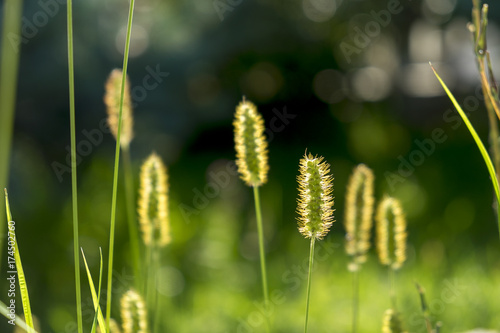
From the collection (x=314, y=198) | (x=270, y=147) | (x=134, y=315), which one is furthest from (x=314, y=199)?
(x=270, y=147)

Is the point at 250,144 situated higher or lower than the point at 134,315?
higher

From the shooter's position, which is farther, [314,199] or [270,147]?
[270,147]

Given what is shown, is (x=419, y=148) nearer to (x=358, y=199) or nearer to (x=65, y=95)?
(x=65, y=95)

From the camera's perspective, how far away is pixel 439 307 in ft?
6.64

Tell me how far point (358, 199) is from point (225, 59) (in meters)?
3.36

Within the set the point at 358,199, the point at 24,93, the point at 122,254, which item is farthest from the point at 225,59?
the point at 358,199

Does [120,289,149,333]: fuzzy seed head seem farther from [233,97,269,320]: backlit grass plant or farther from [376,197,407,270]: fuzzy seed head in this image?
[376,197,407,270]: fuzzy seed head

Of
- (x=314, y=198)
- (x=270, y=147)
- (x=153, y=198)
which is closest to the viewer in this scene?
(x=314, y=198)

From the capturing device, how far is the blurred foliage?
2.32 meters

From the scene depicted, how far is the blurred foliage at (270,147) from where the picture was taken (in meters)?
2.32

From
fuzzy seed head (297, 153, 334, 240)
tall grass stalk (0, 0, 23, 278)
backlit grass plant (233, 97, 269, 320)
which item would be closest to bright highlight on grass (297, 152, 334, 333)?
fuzzy seed head (297, 153, 334, 240)

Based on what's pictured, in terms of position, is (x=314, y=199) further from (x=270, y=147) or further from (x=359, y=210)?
(x=270, y=147)

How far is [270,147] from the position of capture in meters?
4.70

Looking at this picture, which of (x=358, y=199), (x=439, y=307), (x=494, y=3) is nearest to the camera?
(x=358, y=199)
